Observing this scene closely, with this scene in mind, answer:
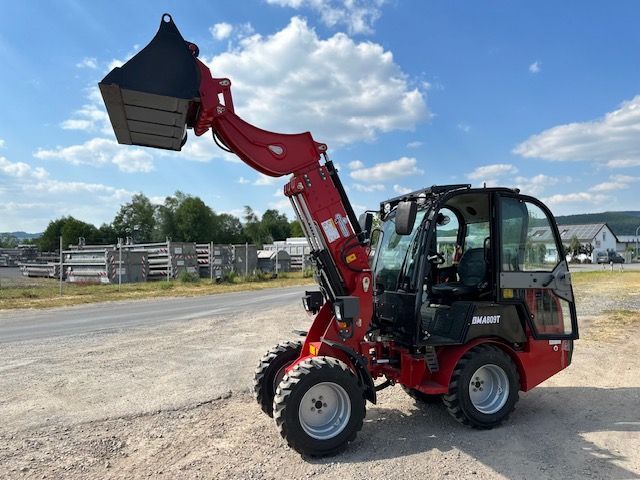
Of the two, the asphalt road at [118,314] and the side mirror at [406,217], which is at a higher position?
the side mirror at [406,217]

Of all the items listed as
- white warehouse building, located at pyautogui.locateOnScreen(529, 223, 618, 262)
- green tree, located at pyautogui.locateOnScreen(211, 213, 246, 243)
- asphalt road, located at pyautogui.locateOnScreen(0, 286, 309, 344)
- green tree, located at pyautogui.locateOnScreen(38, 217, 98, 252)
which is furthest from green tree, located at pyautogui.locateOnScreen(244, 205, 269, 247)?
asphalt road, located at pyautogui.locateOnScreen(0, 286, 309, 344)

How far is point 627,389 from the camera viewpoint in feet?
22.8

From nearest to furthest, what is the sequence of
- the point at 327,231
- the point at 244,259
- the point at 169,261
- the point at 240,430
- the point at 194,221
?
the point at 327,231 → the point at 240,430 → the point at 169,261 → the point at 244,259 → the point at 194,221

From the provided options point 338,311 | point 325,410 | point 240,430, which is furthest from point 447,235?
point 240,430

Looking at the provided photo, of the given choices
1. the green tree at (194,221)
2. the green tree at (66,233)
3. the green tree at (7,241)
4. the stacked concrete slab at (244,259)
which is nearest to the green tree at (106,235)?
the green tree at (66,233)

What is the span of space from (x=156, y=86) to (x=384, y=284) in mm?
3377

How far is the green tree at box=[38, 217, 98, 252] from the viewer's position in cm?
7894

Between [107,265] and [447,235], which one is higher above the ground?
[447,235]

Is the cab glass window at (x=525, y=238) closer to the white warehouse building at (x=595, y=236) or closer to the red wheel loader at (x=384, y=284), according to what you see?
the red wheel loader at (x=384, y=284)

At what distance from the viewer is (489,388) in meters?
5.71

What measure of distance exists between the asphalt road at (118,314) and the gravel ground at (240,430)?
410 centimetres

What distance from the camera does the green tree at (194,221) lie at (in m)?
86.1

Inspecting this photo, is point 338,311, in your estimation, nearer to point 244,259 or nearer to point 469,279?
point 469,279

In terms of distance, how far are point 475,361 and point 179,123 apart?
3.74 metres
